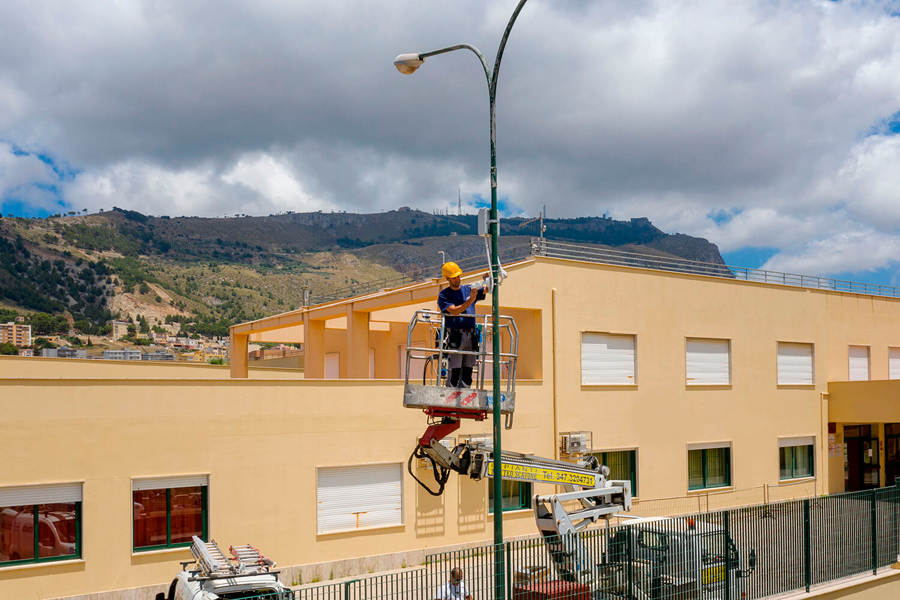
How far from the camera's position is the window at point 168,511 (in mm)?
15414

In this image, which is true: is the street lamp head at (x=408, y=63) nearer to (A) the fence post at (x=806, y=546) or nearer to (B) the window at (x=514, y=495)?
(A) the fence post at (x=806, y=546)

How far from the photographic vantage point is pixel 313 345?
2598 cm

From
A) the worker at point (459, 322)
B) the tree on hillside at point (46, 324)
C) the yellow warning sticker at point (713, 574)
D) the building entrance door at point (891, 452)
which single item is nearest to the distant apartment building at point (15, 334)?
the tree on hillside at point (46, 324)

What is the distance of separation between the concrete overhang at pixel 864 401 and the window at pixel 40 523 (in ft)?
82.1

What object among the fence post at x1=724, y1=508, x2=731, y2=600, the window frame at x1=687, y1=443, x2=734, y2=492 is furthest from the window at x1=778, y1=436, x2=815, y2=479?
the fence post at x1=724, y1=508, x2=731, y2=600

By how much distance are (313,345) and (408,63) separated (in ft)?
48.1

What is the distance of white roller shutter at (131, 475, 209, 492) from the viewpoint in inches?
606

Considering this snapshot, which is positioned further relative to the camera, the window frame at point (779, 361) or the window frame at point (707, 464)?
the window frame at point (779, 361)

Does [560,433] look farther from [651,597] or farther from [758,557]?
[651,597]

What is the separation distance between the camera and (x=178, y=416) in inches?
627

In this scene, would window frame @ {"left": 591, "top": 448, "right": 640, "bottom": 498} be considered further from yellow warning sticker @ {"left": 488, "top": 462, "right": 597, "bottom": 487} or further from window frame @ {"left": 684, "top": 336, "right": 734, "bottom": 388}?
yellow warning sticker @ {"left": 488, "top": 462, "right": 597, "bottom": 487}

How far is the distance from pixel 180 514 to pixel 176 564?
98cm

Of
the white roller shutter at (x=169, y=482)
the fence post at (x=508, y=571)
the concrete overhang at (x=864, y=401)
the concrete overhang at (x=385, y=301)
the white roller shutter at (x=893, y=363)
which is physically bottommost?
the fence post at (x=508, y=571)

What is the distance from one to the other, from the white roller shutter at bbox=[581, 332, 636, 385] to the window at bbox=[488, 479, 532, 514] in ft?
11.6
